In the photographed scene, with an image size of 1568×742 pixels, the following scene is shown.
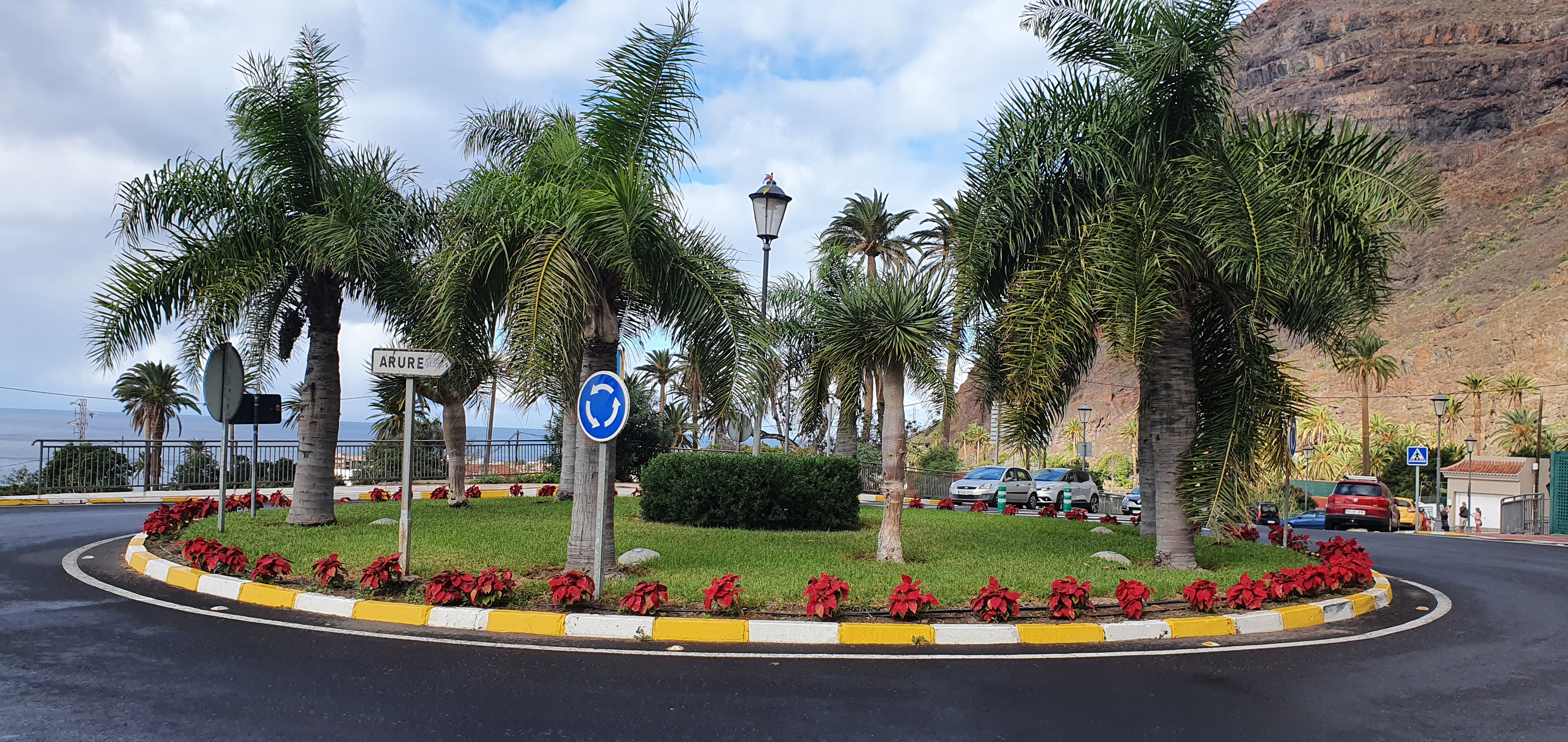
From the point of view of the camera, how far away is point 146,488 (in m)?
23.6

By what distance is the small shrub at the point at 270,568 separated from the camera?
9516 mm

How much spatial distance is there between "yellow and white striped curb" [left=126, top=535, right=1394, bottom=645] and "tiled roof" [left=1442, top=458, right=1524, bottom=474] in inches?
1420

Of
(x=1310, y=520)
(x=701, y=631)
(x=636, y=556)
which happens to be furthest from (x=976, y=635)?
(x=1310, y=520)

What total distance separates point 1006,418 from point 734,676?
6.78 m

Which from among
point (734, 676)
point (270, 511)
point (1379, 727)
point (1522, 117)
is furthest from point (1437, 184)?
point (1522, 117)

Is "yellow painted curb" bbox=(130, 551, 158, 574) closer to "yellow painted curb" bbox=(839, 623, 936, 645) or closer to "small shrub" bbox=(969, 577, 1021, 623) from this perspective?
"yellow painted curb" bbox=(839, 623, 936, 645)

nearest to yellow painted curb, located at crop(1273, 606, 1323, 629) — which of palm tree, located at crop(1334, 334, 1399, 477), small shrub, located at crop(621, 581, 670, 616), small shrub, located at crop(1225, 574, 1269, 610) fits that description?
small shrub, located at crop(1225, 574, 1269, 610)

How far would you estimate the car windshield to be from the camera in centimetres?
3033

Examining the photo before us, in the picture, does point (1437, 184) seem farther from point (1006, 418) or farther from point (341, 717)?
point (341, 717)

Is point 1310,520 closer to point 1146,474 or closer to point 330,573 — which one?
point 1146,474

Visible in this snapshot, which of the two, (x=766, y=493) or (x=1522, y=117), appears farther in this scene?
(x=1522, y=117)

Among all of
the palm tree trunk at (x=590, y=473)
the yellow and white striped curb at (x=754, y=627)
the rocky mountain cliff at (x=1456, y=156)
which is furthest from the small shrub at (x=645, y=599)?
the rocky mountain cliff at (x=1456, y=156)

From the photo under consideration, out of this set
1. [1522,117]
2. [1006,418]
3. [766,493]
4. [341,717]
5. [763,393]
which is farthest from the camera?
[1522,117]

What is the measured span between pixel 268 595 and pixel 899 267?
25.0ft
